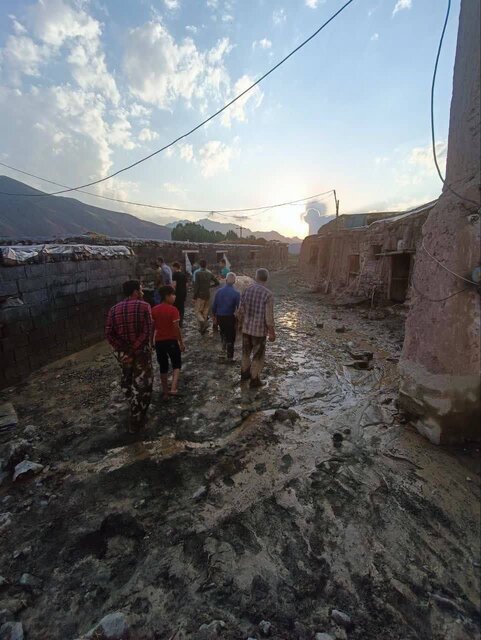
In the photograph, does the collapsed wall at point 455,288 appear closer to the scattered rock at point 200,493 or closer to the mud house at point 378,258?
the scattered rock at point 200,493

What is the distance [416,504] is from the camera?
A: 228cm

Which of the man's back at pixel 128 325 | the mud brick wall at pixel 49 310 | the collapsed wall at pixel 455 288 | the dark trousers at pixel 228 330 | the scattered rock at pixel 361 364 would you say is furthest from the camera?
the dark trousers at pixel 228 330

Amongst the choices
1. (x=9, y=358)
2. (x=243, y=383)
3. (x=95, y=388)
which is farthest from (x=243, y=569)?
(x=9, y=358)

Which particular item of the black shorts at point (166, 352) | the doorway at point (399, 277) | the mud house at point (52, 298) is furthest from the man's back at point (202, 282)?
the doorway at point (399, 277)

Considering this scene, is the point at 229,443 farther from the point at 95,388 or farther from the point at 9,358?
the point at 9,358

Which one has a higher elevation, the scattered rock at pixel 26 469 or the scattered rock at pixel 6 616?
the scattered rock at pixel 26 469

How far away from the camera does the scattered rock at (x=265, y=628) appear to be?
156 cm

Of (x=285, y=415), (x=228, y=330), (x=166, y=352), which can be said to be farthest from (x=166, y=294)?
(x=285, y=415)

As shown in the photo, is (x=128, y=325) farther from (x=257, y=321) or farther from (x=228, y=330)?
(x=228, y=330)

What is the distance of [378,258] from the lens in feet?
33.9

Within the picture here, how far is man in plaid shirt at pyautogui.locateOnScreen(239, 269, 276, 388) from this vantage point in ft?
13.7

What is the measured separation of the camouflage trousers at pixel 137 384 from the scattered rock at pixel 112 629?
1884mm

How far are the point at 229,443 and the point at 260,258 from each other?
76.9 feet

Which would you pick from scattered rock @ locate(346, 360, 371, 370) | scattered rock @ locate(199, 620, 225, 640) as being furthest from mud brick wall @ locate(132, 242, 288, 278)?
scattered rock @ locate(199, 620, 225, 640)
